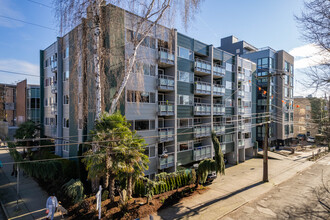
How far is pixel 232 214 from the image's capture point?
11.4 meters

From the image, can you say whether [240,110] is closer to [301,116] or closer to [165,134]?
[165,134]

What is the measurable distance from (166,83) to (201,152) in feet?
29.7

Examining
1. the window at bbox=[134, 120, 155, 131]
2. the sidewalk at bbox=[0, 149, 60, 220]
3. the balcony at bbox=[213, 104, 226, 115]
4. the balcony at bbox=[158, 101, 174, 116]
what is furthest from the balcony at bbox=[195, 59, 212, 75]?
the sidewalk at bbox=[0, 149, 60, 220]

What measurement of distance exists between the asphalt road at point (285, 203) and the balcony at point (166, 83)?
1138 centimetres

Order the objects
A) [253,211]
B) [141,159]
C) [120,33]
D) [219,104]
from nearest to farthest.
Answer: [141,159]
[253,211]
[120,33]
[219,104]

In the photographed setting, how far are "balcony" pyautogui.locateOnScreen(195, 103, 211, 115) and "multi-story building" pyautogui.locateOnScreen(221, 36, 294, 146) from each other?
17.3 m

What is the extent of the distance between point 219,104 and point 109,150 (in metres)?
16.9

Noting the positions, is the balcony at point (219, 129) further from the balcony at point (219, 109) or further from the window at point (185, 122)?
the window at point (185, 122)

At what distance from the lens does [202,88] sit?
20.8 meters

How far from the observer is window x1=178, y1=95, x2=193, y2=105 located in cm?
1894

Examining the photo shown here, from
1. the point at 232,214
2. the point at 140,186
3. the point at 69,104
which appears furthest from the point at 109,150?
the point at 69,104

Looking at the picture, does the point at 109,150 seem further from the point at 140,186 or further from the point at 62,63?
the point at 62,63

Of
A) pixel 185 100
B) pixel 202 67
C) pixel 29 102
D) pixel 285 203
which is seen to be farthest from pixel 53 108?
pixel 285 203

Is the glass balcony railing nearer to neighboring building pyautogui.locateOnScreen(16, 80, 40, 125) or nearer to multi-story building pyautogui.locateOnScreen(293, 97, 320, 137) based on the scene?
neighboring building pyautogui.locateOnScreen(16, 80, 40, 125)
